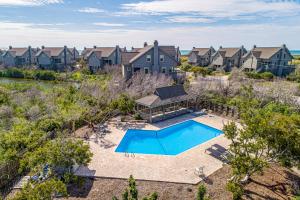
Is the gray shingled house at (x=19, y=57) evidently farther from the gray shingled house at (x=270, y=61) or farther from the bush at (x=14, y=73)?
the gray shingled house at (x=270, y=61)

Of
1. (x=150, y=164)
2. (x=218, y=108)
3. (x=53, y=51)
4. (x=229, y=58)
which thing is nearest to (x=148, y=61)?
(x=218, y=108)

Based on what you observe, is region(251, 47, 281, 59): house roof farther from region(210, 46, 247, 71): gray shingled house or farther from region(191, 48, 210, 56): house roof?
region(191, 48, 210, 56): house roof

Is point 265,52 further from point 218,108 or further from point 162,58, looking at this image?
point 218,108

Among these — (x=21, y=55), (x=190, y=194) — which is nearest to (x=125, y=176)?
(x=190, y=194)

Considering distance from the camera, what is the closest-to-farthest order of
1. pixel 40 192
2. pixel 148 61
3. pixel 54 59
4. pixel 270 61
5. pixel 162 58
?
pixel 40 192
pixel 148 61
pixel 162 58
pixel 270 61
pixel 54 59

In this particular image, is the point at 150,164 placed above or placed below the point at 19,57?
below

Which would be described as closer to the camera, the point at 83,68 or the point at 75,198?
the point at 75,198

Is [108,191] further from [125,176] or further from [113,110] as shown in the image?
[113,110]

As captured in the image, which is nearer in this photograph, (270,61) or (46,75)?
(270,61)
